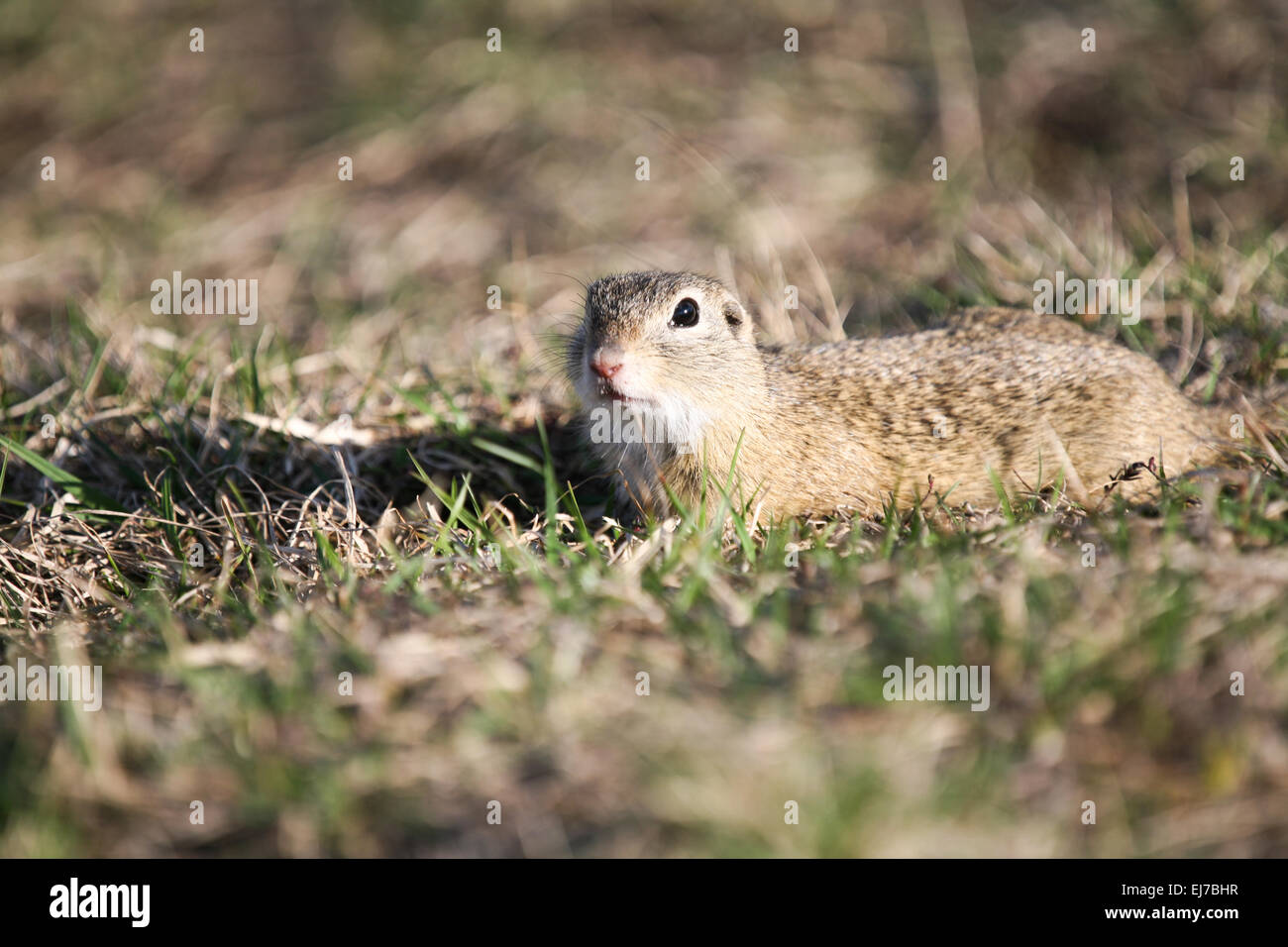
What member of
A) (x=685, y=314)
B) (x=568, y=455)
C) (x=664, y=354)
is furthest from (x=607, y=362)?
(x=568, y=455)

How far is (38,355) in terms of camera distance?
5.81m

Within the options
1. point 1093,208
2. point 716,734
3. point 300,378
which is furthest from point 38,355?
point 1093,208

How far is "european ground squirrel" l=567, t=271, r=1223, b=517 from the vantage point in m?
4.25

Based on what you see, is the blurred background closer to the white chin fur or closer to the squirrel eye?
the squirrel eye

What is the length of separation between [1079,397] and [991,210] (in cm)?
296

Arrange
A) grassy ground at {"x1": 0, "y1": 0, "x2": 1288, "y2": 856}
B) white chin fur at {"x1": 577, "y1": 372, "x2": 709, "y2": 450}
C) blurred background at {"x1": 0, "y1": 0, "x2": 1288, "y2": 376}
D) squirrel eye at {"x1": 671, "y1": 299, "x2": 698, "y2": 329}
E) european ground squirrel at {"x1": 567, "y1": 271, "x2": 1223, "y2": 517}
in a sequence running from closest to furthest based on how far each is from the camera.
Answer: grassy ground at {"x1": 0, "y1": 0, "x2": 1288, "y2": 856} → white chin fur at {"x1": 577, "y1": 372, "x2": 709, "y2": 450} → european ground squirrel at {"x1": 567, "y1": 271, "x2": 1223, "y2": 517} → squirrel eye at {"x1": 671, "y1": 299, "x2": 698, "y2": 329} → blurred background at {"x1": 0, "y1": 0, "x2": 1288, "y2": 376}

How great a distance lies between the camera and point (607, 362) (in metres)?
3.99

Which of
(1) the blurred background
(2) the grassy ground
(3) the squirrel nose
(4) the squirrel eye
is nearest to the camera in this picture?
(2) the grassy ground

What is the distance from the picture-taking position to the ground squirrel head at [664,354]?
13.3ft

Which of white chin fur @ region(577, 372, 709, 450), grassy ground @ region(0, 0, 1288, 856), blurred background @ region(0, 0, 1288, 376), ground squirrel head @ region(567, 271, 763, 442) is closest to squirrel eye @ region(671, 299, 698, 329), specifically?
ground squirrel head @ region(567, 271, 763, 442)

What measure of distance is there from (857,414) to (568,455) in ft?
4.49

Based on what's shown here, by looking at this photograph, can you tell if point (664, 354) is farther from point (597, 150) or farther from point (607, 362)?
point (597, 150)

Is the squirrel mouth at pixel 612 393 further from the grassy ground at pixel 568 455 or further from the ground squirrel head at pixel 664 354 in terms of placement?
the grassy ground at pixel 568 455
